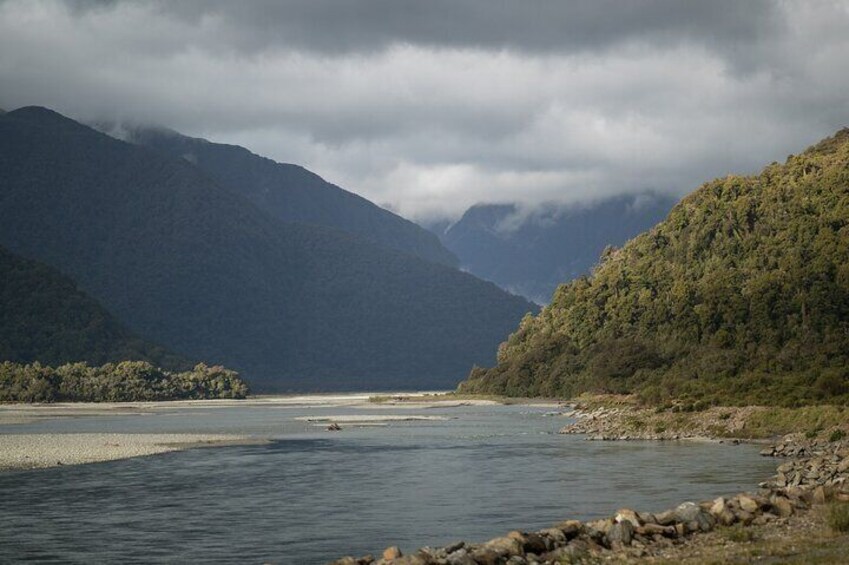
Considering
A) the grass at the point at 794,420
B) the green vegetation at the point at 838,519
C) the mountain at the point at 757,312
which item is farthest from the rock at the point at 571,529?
the mountain at the point at 757,312

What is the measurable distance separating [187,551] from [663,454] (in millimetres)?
47046

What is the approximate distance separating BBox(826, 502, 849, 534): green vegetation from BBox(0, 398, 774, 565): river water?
1325 cm

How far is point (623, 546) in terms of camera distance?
3478 cm

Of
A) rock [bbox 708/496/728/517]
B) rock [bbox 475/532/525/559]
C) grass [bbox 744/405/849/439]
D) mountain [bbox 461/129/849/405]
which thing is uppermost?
mountain [bbox 461/129/849/405]

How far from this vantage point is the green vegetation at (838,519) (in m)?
34.7

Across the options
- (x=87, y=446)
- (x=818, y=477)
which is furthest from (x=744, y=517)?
(x=87, y=446)

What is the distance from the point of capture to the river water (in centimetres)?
4469

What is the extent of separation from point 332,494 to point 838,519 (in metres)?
32.7

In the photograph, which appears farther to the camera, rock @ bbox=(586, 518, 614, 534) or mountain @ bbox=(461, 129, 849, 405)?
mountain @ bbox=(461, 129, 849, 405)

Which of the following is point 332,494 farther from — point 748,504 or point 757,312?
point 757,312

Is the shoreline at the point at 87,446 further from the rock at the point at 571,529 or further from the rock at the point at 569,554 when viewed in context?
the rock at the point at 569,554

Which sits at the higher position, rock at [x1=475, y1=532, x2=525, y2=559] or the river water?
rock at [x1=475, y1=532, x2=525, y2=559]

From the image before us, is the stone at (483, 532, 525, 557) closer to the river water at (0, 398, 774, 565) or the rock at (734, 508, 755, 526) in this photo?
the rock at (734, 508, 755, 526)

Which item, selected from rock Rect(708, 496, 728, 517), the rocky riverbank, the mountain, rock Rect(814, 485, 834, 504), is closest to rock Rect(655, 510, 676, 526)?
the rocky riverbank
